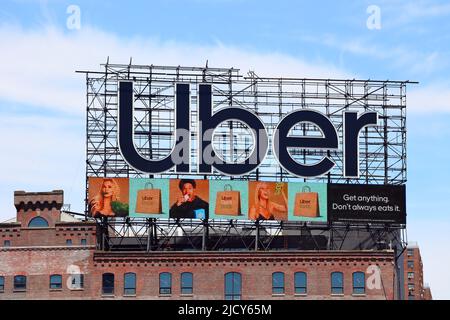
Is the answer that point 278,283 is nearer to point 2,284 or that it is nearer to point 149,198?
point 149,198

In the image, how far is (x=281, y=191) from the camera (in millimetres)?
91625

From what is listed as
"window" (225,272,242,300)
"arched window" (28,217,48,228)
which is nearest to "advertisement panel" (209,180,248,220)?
"window" (225,272,242,300)

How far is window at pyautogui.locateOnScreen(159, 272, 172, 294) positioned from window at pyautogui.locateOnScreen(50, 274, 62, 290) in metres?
8.38

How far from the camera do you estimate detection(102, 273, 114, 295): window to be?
290 feet

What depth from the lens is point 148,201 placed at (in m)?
90.6

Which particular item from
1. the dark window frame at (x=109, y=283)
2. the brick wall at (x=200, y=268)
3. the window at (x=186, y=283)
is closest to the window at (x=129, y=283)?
the brick wall at (x=200, y=268)

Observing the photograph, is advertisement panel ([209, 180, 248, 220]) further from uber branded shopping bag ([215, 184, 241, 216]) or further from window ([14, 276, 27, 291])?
window ([14, 276, 27, 291])

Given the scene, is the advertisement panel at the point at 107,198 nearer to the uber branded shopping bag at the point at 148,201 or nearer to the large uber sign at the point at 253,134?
the uber branded shopping bag at the point at 148,201

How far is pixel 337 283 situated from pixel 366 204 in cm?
751

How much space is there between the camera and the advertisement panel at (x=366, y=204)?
91688mm

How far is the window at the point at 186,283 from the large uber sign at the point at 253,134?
8.95 m
